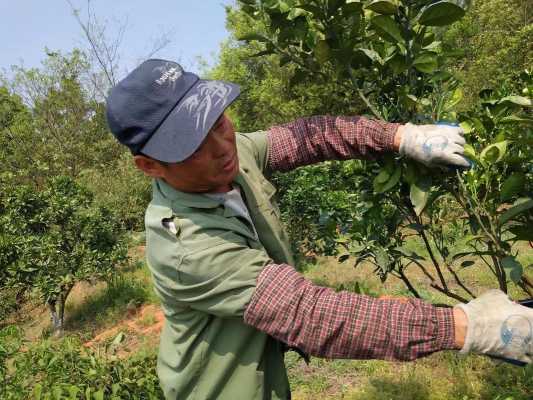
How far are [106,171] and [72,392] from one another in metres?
12.3

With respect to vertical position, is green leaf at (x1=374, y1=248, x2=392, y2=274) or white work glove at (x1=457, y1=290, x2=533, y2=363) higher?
white work glove at (x1=457, y1=290, x2=533, y2=363)

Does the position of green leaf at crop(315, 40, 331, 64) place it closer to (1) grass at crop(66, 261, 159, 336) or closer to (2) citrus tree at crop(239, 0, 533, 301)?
(2) citrus tree at crop(239, 0, 533, 301)

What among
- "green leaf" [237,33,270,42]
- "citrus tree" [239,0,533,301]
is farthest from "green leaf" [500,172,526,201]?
"green leaf" [237,33,270,42]

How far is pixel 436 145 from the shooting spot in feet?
4.12

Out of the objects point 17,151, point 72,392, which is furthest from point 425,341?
point 17,151

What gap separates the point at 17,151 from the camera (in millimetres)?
15789

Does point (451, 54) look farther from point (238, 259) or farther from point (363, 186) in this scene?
point (238, 259)

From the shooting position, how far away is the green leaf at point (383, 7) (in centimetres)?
118

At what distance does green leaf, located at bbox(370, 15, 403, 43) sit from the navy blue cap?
0.43 meters

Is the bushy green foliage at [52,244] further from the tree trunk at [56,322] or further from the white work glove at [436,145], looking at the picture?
the white work glove at [436,145]

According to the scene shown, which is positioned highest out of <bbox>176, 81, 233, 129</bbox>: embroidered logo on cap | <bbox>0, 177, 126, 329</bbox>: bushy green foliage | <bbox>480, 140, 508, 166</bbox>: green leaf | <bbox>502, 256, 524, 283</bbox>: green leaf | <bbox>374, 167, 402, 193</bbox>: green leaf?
<bbox>176, 81, 233, 129</bbox>: embroidered logo on cap

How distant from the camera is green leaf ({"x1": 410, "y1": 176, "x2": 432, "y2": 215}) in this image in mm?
1297

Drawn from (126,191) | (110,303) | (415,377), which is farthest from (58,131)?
(415,377)

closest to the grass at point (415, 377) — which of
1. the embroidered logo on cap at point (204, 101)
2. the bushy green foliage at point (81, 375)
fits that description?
the bushy green foliage at point (81, 375)
